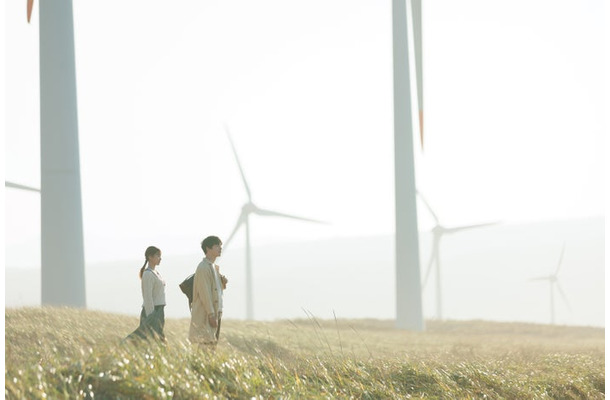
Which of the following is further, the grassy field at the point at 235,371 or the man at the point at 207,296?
the man at the point at 207,296

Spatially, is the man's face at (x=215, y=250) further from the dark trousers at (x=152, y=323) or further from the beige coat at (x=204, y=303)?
the dark trousers at (x=152, y=323)

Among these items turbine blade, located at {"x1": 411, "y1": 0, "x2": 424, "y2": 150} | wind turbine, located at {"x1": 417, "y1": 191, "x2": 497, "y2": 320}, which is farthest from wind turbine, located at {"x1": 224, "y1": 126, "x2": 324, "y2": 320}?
wind turbine, located at {"x1": 417, "y1": 191, "x2": 497, "y2": 320}

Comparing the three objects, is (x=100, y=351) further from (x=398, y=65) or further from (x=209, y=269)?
(x=398, y=65)

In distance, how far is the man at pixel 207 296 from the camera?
13.2 metres

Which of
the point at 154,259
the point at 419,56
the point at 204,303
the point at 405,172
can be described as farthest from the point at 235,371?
the point at 405,172

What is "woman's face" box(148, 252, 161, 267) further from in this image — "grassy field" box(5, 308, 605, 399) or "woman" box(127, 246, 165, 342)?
"grassy field" box(5, 308, 605, 399)

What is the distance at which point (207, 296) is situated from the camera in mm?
13195

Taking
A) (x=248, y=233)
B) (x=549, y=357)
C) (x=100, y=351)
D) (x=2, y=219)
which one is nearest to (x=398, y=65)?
(x=248, y=233)

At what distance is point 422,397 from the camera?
14023mm

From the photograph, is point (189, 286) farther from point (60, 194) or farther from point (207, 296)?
point (60, 194)

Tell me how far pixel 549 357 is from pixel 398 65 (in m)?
21.4

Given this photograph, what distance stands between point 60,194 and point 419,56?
17128 mm

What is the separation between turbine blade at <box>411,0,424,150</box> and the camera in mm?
36819

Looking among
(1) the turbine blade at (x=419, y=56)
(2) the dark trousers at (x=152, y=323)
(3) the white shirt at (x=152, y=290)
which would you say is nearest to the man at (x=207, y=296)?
(2) the dark trousers at (x=152, y=323)
